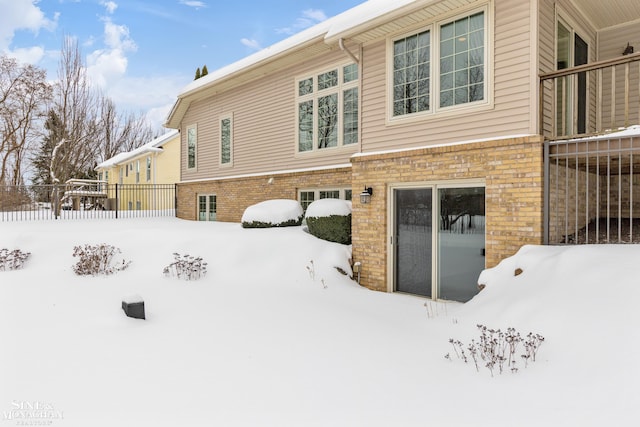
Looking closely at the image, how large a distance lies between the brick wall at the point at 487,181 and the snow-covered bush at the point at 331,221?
922 mm

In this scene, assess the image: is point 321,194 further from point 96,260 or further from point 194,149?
point 194,149

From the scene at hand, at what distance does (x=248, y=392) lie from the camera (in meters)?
3.71

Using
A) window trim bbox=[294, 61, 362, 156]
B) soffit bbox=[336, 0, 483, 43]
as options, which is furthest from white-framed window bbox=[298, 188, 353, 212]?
soffit bbox=[336, 0, 483, 43]

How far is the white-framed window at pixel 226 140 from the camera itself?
46.5 ft

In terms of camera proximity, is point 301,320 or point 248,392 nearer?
point 248,392

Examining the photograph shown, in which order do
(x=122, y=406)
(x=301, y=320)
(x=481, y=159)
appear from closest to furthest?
(x=122, y=406) → (x=301, y=320) → (x=481, y=159)

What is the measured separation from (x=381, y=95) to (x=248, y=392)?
20.4 ft

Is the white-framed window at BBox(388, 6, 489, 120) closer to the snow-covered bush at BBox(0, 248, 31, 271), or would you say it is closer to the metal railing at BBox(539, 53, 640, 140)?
the metal railing at BBox(539, 53, 640, 140)

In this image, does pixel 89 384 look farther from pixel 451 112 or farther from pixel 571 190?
pixel 571 190

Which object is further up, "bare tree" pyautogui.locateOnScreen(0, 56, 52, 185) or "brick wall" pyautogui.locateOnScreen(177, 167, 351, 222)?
"bare tree" pyautogui.locateOnScreen(0, 56, 52, 185)

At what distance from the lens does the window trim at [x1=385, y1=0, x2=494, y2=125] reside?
21.2 feet

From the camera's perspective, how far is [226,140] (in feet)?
47.5

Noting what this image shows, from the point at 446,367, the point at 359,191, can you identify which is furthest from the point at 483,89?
the point at 446,367

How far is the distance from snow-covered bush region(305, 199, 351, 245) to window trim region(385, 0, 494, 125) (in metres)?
2.36
